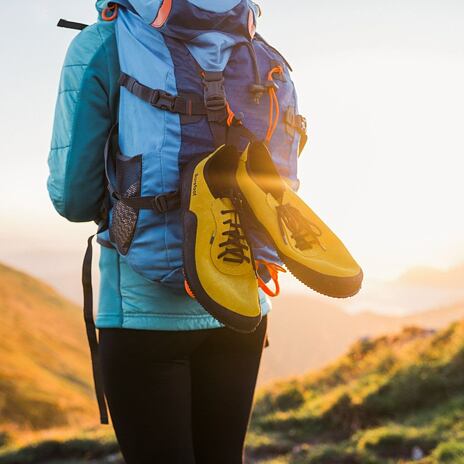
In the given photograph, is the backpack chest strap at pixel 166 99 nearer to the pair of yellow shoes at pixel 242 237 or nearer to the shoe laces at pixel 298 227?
the pair of yellow shoes at pixel 242 237

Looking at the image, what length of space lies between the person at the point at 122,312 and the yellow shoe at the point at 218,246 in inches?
10.9

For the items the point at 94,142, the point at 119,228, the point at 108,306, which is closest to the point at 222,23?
the point at 94,142

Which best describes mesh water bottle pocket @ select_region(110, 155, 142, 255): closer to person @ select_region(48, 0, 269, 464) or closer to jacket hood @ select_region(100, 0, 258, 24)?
person @ select_region(48, 0, 269, 464)

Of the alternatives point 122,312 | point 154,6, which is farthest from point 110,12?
point 122,312

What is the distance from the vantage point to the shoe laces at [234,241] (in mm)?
1681

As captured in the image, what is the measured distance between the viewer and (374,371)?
9.17 m

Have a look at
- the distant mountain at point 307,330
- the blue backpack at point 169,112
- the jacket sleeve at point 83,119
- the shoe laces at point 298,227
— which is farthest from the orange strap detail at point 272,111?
the distant mountain at point 307,330

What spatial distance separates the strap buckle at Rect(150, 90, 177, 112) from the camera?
1753mm

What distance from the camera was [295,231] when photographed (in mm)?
1726

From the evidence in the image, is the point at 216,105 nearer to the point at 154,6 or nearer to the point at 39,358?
the point at 154,6

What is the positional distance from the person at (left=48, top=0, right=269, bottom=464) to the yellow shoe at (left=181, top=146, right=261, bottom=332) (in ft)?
0.91

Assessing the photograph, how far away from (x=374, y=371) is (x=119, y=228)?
810 cm

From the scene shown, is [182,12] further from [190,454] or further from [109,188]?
[190,454]

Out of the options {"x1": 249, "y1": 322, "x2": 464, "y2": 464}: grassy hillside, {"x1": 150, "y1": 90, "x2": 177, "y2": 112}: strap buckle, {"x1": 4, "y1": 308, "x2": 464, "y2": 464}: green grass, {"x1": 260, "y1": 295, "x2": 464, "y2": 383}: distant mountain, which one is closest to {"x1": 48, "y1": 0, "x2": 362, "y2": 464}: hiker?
{"x1": 150, "y1": 90, "x2": 177, "y2": 112}: strap buckle
